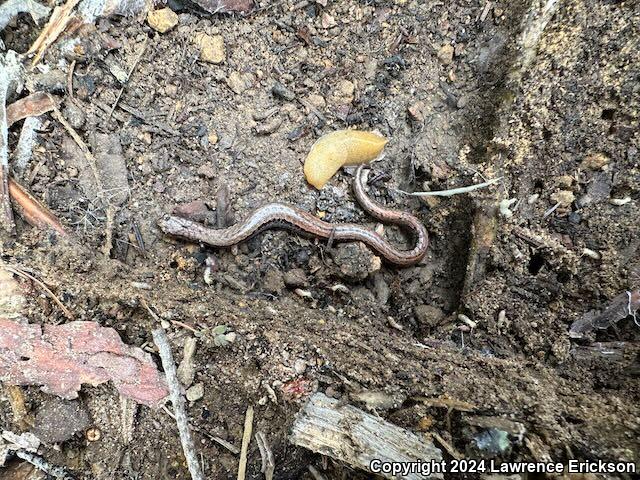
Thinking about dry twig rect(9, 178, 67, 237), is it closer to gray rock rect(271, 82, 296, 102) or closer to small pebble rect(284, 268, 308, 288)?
small pebble rect(284, 268, 308, 288)

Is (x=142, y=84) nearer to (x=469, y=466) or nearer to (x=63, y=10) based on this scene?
(x=63, y=10)

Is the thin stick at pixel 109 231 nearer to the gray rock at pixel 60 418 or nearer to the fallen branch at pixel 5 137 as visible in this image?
the fallen branch at pixel 5 137

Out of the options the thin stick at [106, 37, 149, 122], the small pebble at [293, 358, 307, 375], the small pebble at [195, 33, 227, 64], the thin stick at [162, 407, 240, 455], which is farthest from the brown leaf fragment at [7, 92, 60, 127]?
the small pebble at [293, 358, 307, 375]

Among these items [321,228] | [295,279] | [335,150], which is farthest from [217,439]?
[335,150]

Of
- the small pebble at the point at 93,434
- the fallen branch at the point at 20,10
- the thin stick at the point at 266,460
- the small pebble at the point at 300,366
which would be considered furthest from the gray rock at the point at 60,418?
the fallen branch at the point at 20,10

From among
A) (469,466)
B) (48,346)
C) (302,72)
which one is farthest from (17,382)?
(302,72)

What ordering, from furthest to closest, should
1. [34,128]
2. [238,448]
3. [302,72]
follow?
[302,72] → [34,128] → [238,448]
